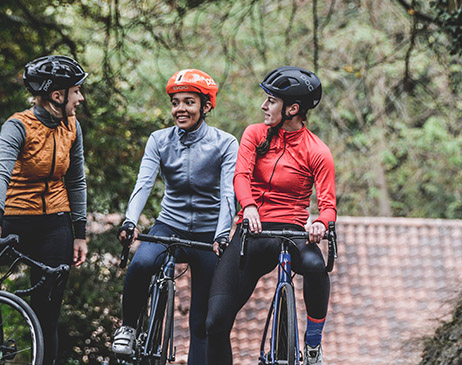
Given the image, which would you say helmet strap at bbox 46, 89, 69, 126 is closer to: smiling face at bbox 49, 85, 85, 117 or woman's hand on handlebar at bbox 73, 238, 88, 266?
smiling face at bbox 49, 85, 85, 117

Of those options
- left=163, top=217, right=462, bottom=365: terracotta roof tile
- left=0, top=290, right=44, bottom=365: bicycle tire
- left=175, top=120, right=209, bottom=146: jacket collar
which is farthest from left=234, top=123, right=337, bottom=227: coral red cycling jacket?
left=163, top=217, right=462, bottom=365: terracotta roof tile

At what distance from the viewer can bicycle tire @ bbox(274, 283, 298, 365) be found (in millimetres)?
4145

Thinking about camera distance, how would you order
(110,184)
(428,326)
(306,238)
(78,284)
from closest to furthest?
(306,238)
(428,326)
(78,284)
(110,184)

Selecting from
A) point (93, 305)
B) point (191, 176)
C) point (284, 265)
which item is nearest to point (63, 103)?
point (191, 176)

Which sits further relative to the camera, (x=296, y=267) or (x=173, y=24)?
(x=173, y=24)

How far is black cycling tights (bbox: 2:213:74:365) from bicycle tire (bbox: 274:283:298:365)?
130 centimetres

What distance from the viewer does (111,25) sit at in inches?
371

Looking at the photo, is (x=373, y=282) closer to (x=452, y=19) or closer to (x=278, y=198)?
(x=452, y=19)

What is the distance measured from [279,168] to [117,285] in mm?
4725

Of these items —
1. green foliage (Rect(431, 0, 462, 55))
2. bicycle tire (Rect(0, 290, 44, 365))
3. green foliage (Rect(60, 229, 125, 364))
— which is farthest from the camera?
green foliage (Rect(60, 229, 125, 364))

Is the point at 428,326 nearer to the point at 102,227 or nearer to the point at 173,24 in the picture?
the point at 102,227

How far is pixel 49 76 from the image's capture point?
4.42m

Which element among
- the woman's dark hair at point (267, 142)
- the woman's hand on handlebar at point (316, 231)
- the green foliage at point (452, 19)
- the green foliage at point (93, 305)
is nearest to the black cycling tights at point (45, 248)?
the woman's dark hair at point (267, 142)

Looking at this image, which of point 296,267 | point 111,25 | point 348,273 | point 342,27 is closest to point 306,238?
point 296,267
